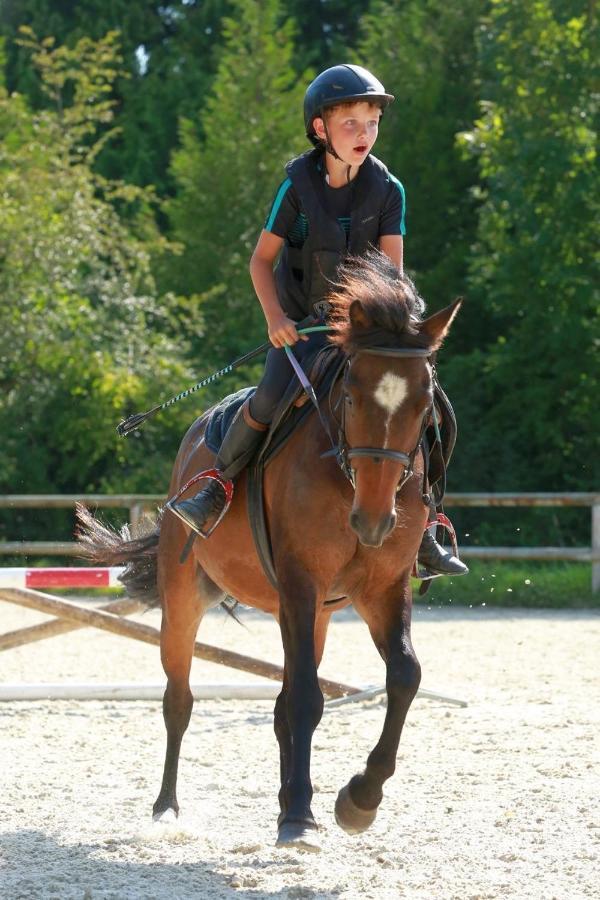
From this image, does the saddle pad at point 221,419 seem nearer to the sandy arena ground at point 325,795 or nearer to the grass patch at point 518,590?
the sandy arena ground at point 325,795

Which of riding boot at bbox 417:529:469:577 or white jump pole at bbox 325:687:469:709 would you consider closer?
riding boot at bbox 417:529:469:577

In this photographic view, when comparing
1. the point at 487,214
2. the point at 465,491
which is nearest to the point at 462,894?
the point at 465,491

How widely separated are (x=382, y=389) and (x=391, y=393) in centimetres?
3

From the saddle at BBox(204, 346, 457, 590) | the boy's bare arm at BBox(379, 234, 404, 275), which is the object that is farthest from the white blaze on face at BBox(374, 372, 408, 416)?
the boy's bare arm at BBox(379, 234, 404, 275)

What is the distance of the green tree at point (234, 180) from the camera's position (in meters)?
23.5

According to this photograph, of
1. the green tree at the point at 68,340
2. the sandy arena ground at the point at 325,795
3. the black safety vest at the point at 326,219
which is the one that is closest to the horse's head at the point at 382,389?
the black safety vest at the point at 326,219

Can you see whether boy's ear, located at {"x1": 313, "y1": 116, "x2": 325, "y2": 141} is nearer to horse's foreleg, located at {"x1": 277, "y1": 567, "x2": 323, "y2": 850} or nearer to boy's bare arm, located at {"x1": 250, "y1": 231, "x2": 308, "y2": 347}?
boy's bare arm, located at {"x1": 250, "y1": 231, "x2": 308, "y2": 347}

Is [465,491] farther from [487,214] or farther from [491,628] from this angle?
[491,628]

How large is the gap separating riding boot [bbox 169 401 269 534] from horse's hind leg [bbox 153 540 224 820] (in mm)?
623

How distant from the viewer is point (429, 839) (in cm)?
517

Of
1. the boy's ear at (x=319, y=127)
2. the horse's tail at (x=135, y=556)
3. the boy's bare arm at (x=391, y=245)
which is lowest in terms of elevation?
the horse's tail at (x=135, y=556)

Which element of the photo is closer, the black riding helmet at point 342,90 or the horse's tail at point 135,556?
the black riding helmet at point 342,90

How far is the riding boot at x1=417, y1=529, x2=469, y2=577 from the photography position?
5598mm

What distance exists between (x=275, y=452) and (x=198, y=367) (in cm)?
1654
